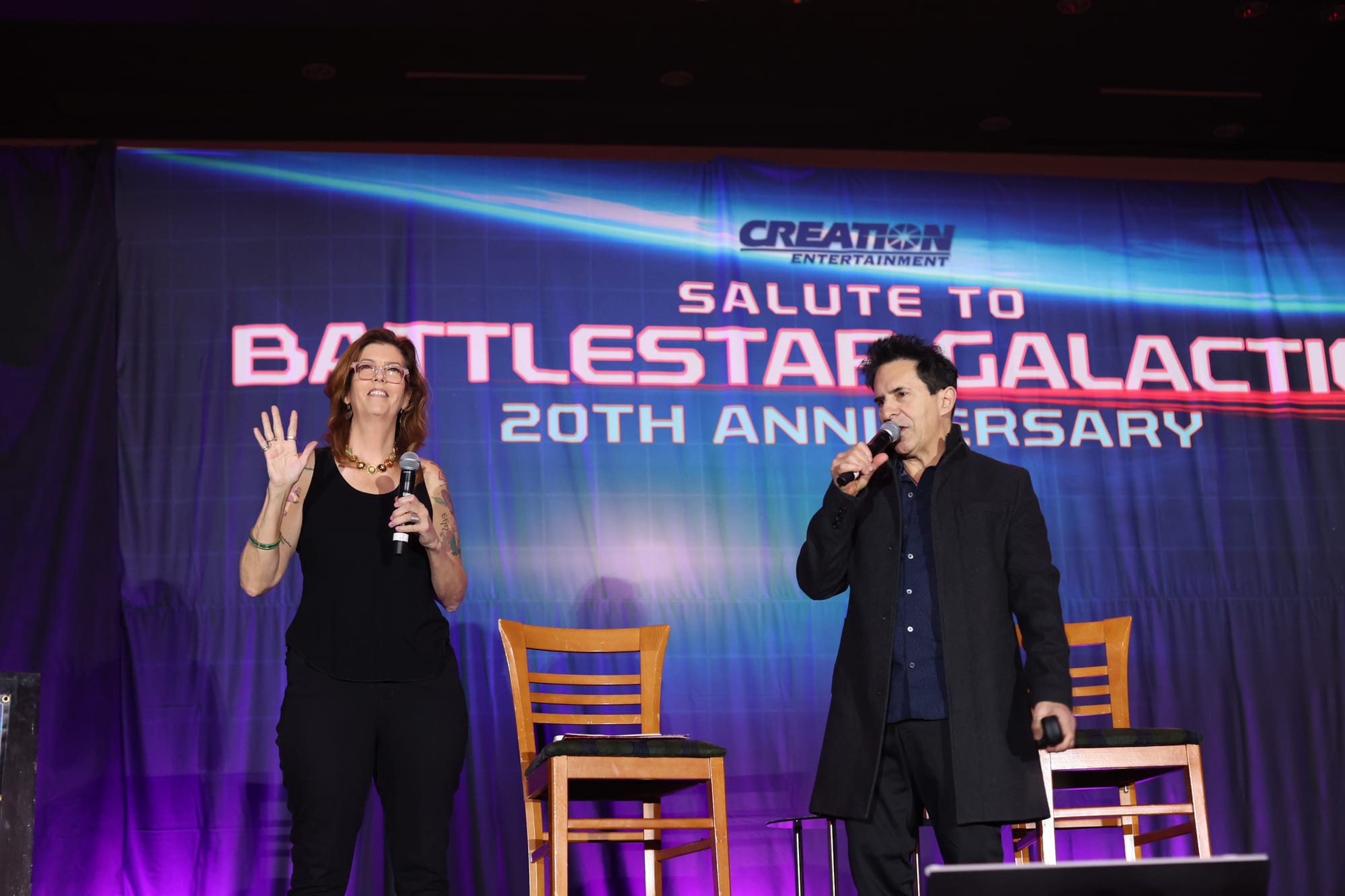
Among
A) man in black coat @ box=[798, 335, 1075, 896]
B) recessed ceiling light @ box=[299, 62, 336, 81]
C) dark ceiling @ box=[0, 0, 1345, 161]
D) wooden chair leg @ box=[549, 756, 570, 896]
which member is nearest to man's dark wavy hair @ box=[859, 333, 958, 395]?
man in black coat @ box=[798, 335, 1075, 896]

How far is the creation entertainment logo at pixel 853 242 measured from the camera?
5.14 meters

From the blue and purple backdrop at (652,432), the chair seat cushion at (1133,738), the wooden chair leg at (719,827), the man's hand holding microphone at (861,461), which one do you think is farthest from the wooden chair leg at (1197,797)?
the man's hand holding microphone at (861,461)

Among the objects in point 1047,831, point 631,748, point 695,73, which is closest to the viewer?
point 631,748

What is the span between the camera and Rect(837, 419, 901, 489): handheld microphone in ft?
8.52

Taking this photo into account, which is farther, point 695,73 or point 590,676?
point 695,73

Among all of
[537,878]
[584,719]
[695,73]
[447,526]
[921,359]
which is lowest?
[537,878]

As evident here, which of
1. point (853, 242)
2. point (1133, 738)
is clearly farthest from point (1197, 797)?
point (853, 242)

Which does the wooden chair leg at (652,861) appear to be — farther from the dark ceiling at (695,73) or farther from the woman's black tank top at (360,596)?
the dark ceiling at (695,73)

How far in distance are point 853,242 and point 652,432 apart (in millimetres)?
1139

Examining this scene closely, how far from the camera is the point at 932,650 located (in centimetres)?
262

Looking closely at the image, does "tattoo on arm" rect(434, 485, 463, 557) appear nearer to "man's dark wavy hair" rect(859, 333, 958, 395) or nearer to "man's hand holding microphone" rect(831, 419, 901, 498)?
"man's hand holding microphone" rect(831, 419, 901, 498)

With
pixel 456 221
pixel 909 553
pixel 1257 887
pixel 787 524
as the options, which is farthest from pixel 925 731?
pixel 456 221

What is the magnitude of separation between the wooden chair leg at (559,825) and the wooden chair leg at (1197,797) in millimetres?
1806

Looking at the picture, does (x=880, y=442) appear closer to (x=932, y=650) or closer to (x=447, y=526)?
(x=932, y=650)
